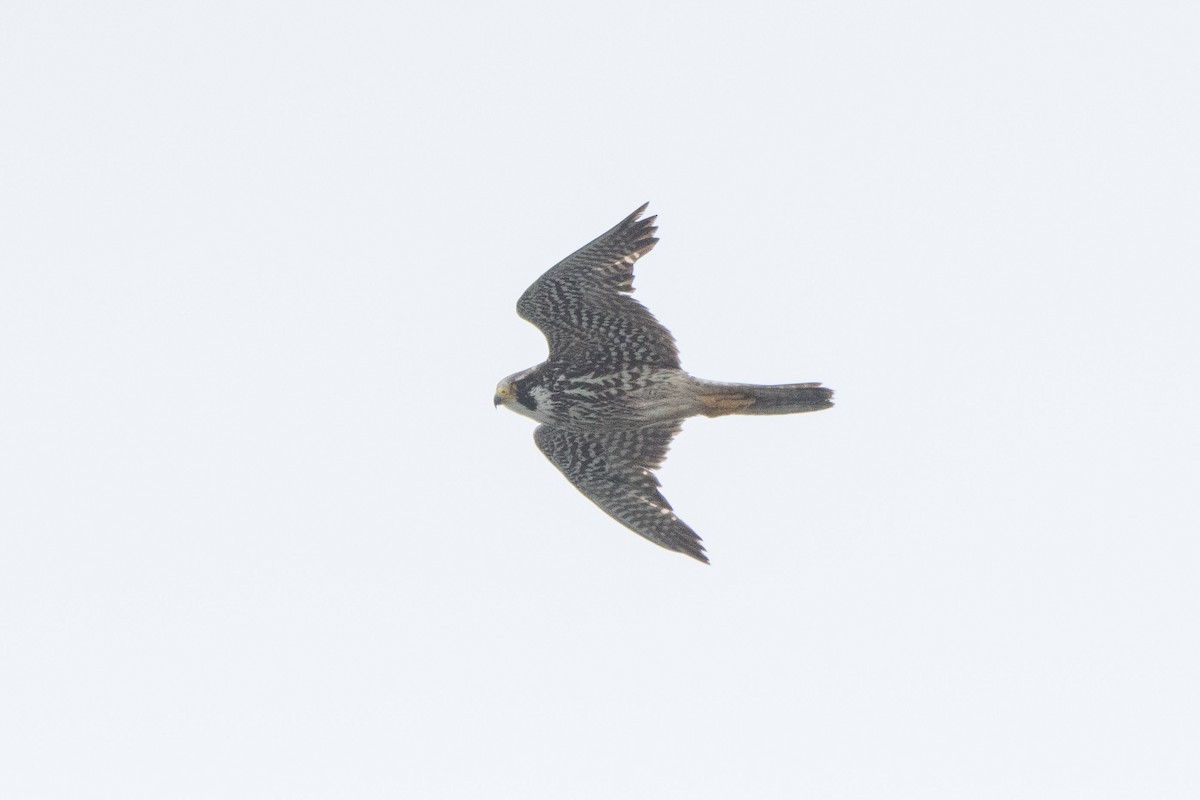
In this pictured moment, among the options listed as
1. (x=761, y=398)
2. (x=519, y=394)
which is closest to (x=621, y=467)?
(x=519, y=394)

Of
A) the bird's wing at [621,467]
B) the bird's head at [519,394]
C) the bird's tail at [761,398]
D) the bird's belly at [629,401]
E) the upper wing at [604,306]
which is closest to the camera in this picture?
the bird's tail at [761,398]

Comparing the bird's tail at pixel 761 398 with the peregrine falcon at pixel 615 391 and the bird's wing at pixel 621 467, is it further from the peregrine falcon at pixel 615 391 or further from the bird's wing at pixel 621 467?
the bird's wing at pixel 621 467

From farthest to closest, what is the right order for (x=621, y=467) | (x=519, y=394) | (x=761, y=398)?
(x=519, y=394) → (x=621, y=467) → (x=761, y=398)

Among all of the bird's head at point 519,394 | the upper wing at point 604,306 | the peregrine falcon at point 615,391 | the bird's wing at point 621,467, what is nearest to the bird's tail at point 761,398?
the peregrine falcon at point 615,391

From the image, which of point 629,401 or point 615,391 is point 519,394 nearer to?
point 615,391

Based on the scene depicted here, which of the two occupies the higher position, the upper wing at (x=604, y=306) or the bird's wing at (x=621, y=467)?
the upper wing at (x=604, y=306)

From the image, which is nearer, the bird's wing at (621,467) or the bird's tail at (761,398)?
the bird's tail at (761,398)
